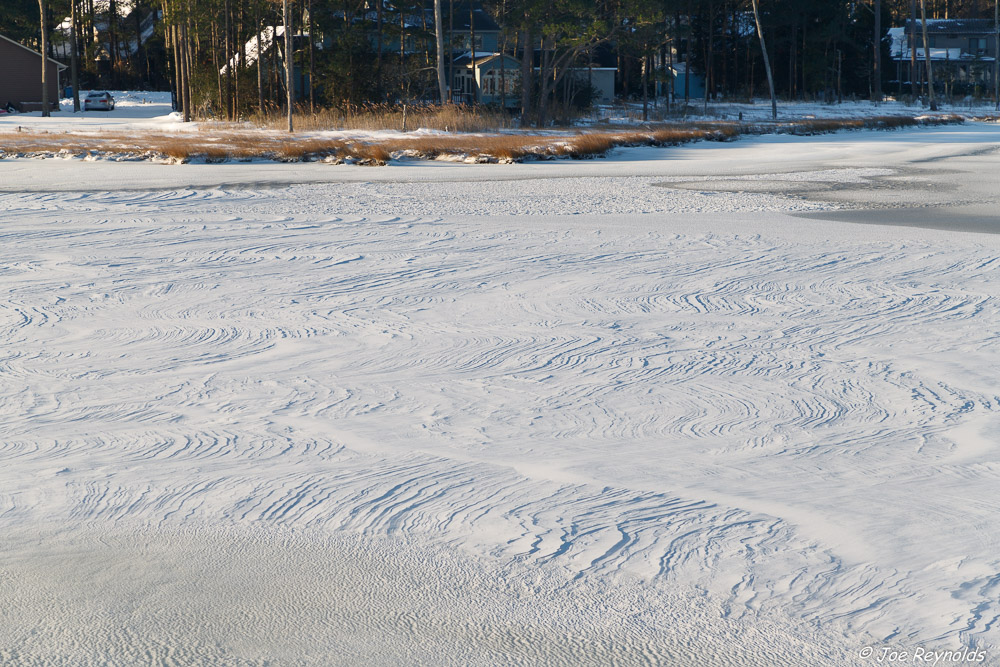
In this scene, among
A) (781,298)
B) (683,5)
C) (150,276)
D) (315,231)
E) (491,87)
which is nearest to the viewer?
(781,298)

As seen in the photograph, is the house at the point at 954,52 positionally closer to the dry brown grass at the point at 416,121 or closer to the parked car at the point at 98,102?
the dry brown grass at the point at 416,121

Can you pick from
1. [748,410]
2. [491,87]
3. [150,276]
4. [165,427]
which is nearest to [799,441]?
[748,410]

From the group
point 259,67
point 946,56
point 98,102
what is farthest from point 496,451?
point 946,56

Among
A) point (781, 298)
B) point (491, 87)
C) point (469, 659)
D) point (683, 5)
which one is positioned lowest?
point (469, 659)

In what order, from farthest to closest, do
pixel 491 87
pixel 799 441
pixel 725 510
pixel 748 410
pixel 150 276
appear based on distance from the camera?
1. pixel 491 87
2. pixel 150 276
3. pixel 748 410
4. pixel 799 441
5. pixel 725 510

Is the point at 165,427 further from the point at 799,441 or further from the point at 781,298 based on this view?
the point at 781,298

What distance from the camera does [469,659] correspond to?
8.91 ft

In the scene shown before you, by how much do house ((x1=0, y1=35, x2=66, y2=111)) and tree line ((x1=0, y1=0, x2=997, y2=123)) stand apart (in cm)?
393

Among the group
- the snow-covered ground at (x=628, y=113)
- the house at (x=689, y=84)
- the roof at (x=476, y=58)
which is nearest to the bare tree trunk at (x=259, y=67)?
the snow-covered ground at (x=628, y=113)

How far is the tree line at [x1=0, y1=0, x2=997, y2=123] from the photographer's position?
38875 mm

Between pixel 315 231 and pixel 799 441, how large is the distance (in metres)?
6.70

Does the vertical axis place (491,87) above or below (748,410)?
above

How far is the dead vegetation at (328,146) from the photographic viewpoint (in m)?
21.2

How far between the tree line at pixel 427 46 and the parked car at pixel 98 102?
140 inches
